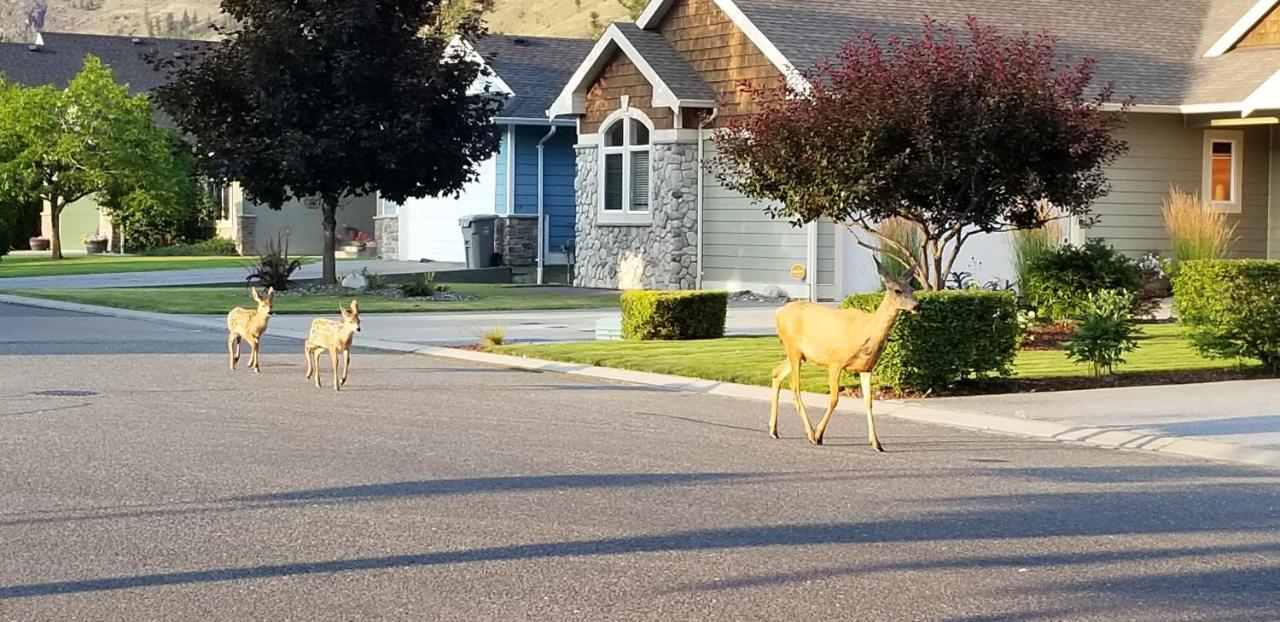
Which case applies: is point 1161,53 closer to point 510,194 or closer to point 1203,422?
point 510,194

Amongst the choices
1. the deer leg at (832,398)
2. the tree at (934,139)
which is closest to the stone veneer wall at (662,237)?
the tree at (934,139)

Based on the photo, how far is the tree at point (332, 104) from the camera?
3216 centimetres

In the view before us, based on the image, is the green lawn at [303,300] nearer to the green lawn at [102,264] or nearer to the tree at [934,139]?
the green lawn at [102,264]

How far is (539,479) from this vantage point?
11.5 m

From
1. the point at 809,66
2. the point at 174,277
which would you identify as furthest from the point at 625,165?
the point at 174,277

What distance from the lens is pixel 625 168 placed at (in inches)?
1371

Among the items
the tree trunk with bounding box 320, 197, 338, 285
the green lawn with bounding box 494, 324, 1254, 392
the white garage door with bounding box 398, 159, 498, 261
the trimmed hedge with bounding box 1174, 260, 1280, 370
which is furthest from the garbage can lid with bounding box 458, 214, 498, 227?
the trimmed hedge with bounding box 1174, 260, 1280, 370

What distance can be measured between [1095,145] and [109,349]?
11933mm

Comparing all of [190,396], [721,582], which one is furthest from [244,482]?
[190,396]

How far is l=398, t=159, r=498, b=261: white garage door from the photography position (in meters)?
44.9

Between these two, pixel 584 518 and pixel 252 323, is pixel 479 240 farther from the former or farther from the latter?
pixel 584 518

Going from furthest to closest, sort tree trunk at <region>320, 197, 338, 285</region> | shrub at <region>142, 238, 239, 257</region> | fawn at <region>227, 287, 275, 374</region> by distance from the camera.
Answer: shrub at <region>142, 238, 239, 257</region> < tree trunk at <region>320, 197, 338, 285</region> < fawn at <region>227, 287, 275, 374</region>

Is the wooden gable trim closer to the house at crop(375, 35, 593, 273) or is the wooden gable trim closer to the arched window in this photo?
the arched window

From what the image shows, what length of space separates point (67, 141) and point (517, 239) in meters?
18.0
